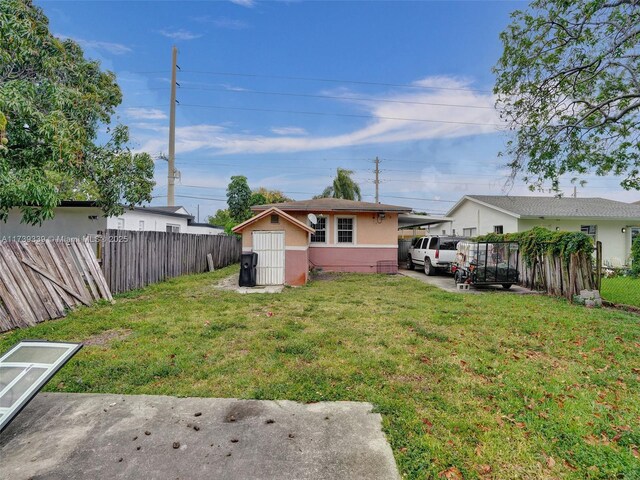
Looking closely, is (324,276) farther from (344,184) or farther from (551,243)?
(344,184)

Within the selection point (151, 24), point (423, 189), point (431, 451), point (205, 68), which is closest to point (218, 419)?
point (431, 451)

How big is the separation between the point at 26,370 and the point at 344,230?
41.7 ft

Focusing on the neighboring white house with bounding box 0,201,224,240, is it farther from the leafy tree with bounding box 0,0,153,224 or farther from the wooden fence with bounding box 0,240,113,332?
the wooden fence with bounding box 0,240,113,332

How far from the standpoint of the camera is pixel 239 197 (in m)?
24.9

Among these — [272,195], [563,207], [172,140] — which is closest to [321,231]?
[172,140]

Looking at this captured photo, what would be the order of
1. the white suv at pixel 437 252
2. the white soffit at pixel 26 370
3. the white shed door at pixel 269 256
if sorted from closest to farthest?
the white soffit at pixel 26 370, the white shed door at pixel 269 256, the white suv at pixel 437 252

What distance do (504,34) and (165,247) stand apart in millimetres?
12674

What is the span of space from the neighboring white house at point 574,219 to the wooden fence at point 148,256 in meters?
15.5

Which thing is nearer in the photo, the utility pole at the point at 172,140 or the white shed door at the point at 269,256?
the white shed door at the point at 269,256

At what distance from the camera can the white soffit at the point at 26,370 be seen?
8.45ft

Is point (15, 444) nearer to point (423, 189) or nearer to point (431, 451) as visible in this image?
point (431, 451)

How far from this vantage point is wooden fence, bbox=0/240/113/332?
221 inches

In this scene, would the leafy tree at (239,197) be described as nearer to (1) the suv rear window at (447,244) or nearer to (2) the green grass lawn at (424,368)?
(1) the suv rear window at (447,244)

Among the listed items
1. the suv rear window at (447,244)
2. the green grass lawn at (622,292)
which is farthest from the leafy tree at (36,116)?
the green grass lawn at (622,292)
